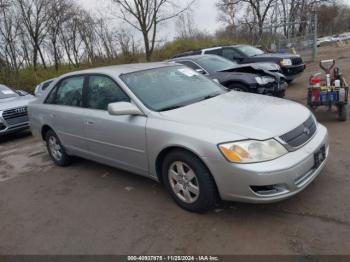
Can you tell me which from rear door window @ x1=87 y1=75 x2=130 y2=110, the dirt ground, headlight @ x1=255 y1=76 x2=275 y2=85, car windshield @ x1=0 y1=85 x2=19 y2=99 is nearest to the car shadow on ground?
car windshield @ x1=0 y1=85 x2=19 y2=99

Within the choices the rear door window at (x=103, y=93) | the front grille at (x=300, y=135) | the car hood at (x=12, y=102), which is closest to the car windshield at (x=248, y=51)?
the car hood at (x=12, y=102)

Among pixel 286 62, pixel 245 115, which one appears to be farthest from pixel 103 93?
pixel 286 62

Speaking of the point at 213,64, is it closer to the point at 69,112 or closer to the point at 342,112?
the point at 342,112

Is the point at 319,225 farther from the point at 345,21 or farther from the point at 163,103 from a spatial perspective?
the point at 345,21

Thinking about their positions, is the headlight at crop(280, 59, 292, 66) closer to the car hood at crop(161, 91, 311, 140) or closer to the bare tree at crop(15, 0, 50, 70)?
the car hood at crop(161, 91, 311, 140)

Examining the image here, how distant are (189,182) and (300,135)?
119 centimetres

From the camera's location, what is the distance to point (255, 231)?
2971 millimetres

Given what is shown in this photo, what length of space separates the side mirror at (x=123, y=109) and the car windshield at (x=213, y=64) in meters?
5.31

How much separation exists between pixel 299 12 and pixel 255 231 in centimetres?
3930

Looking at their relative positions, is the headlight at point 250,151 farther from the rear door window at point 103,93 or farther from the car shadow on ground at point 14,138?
the car shadow on ground at point 14,138

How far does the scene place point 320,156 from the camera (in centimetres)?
327

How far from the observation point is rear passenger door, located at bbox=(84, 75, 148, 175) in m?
3.63

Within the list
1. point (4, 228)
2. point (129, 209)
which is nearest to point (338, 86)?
point (129, 209)

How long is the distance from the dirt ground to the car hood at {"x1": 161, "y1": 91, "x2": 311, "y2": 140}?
859mm
